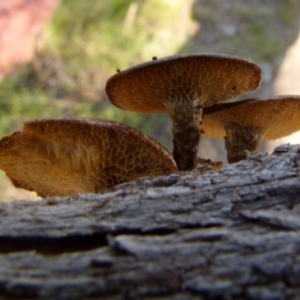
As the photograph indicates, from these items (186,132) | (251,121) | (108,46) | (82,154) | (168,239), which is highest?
(108,46)

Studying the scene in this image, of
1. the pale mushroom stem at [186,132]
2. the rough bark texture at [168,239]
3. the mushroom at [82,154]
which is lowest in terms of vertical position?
the rough bark texture at [168,239]

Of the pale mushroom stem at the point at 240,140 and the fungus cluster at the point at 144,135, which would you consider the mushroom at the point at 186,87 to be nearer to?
the fungus cluster at the point at 144,135

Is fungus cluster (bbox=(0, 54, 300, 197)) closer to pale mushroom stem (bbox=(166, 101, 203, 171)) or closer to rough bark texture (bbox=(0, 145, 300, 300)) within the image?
pale mushroom stem (bbox=(166, 101, 203, 171))

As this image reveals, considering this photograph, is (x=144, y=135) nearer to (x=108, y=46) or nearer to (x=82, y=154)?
(x=82, y=154)

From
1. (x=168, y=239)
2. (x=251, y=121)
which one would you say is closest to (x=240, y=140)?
(x=251, y=121)

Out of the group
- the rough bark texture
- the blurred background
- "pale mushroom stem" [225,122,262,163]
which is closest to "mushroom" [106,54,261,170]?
"pale mushroom stem" [225,122,262,163]

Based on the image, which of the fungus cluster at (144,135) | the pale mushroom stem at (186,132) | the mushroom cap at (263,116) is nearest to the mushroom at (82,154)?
the fungus cluster at (144,135)

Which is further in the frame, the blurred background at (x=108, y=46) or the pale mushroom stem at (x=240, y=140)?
the blurred background at (x=108, y=46)
